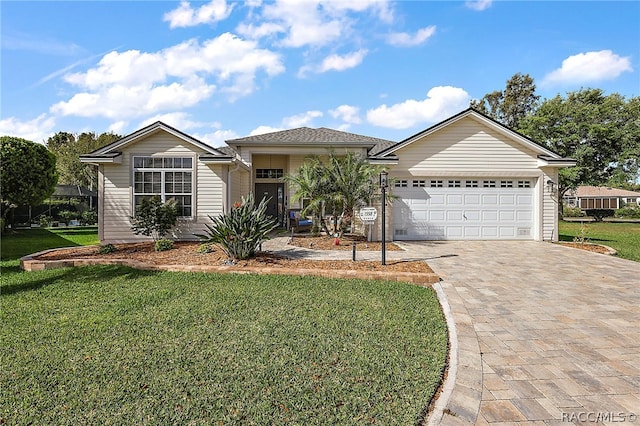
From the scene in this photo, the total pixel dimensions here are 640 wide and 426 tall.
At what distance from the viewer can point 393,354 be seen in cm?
345

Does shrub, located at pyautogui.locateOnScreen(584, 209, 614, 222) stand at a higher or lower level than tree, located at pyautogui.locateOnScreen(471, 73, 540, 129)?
lower

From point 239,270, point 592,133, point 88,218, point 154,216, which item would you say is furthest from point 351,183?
point 592,133

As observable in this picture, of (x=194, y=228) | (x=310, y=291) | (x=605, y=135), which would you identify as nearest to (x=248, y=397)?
(x=310, y=291)

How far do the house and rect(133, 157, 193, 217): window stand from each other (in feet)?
0.11

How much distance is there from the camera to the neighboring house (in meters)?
47.2

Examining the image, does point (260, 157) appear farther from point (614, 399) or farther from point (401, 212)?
point (614, 399)

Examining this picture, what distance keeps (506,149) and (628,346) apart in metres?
10.1

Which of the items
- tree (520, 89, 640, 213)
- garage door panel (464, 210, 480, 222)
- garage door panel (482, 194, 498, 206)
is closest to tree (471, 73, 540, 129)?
tree (520, 89, 640, 213)

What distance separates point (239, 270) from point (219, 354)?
3617 mm

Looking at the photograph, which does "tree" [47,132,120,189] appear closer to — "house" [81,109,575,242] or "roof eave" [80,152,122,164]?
"roof eave" [80,152,122,164]

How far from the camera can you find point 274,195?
54.1 feet

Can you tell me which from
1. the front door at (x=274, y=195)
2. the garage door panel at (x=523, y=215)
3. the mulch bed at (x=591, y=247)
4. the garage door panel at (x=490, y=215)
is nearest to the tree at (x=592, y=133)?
the garage door panel at (x=523, y=215)

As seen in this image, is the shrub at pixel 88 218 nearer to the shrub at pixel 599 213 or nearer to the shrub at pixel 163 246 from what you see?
the shrub at pixel 163 246

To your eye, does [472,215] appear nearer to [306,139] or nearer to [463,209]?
[463,209]
